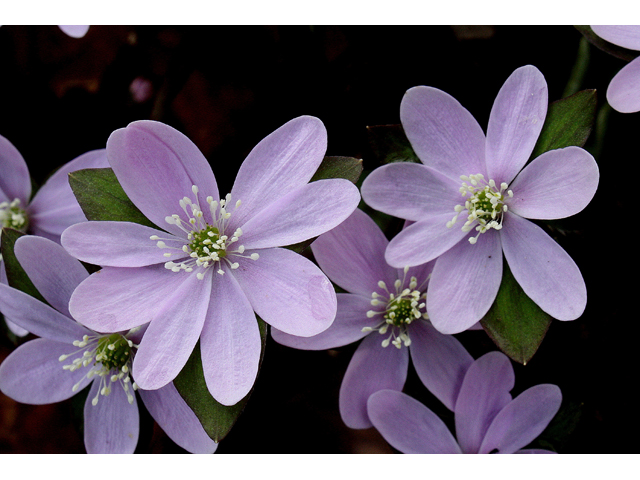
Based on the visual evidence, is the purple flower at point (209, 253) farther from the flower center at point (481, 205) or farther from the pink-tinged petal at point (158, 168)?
the flower center at point (481, 205)

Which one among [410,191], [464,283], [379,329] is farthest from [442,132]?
[379,329]

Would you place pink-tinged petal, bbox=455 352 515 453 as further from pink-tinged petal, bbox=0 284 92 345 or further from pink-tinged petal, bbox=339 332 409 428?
pink-tinged petal, bbox=0 284 92 345

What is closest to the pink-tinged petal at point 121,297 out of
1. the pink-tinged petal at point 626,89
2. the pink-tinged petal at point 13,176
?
the pink-tinged petal at point 13,176

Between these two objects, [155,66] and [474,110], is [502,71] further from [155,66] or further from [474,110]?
[155,66]

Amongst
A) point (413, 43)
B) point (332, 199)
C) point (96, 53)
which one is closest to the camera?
point (332, 199)

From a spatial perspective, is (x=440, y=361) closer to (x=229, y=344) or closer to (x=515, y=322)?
(x=515, y=322)

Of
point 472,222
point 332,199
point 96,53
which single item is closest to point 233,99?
point 96,53
